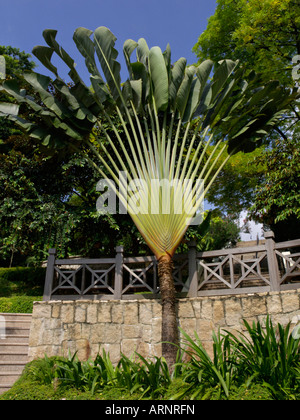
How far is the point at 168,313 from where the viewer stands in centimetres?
567

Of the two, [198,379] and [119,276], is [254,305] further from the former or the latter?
[119,276]

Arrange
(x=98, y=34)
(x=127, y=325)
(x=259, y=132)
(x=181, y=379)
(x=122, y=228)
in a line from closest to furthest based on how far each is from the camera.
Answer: (x=181, y=379) → (x=127, y=325) → (x=98, y=34) → (x=259, y=132) → (x=122, y=228)

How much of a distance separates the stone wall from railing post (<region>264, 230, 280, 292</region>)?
0.18 meters

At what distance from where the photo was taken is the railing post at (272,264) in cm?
584

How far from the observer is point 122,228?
9664 millimetres

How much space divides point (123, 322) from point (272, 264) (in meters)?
3.01

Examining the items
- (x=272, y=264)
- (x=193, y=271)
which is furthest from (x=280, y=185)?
(x=193, y=271)

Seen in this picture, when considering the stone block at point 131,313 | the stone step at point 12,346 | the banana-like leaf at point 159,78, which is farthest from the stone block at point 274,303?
the stone step at point 12,346

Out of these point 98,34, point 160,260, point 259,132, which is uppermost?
point 98,34

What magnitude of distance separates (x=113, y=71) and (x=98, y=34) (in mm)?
783

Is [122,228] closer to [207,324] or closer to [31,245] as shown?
[31,245]

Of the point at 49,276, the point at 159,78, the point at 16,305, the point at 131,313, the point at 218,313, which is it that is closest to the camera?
the point at 218,313

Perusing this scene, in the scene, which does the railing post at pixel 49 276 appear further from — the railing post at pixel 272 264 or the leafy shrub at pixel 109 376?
the railing post at pixel 272 264
